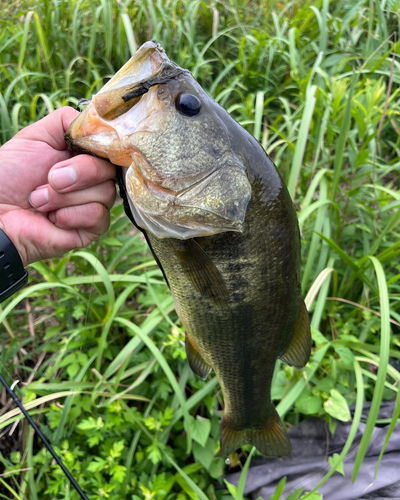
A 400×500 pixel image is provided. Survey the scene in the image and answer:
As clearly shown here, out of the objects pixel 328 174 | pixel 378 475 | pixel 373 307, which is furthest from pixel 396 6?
pixel 378 475

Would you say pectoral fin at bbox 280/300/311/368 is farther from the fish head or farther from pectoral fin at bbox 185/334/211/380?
the fish head

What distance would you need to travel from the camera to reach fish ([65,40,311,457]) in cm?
75

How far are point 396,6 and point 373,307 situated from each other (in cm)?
223

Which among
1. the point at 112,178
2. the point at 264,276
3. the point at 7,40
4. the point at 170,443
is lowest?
the point at 170,443

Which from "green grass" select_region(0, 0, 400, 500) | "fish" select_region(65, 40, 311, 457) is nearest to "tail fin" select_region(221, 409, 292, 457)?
"green grass" select_region(0, 0, 400, 500)

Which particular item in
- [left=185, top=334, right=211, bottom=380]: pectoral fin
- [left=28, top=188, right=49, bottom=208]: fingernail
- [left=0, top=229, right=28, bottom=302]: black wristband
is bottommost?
[left=185, top=334, right=211, bottom=380]: pectoral fin

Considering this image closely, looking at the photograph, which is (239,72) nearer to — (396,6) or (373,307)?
(396,6)

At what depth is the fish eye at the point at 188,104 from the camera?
2.48ft

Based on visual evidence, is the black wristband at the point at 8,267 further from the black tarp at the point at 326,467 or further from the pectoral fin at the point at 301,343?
the black tarp at the point at 326,467

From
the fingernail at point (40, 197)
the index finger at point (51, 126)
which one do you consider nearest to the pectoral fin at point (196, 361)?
the fingernail at point (40, 197)

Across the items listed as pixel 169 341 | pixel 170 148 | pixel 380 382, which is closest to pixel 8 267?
pixel 170 148

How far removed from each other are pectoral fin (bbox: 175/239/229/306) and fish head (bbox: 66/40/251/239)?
57mm

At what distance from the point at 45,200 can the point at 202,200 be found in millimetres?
462

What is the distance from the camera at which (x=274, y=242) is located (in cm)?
86
